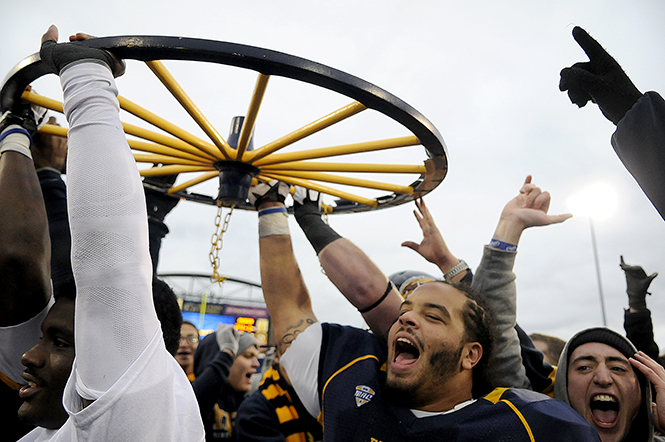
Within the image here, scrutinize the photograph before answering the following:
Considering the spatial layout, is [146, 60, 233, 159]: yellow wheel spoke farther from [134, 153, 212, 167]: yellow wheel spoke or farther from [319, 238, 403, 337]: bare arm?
[319, 238, 403, 337]: bare arm

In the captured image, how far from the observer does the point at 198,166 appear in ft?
9.48

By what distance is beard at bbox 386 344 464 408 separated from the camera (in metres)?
2.03

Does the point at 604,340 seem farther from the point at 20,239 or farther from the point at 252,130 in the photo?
the point at 20,239

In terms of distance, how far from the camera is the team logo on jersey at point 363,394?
207cm

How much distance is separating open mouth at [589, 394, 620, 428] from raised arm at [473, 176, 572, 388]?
37cm

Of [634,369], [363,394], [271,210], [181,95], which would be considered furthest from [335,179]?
[634,369]

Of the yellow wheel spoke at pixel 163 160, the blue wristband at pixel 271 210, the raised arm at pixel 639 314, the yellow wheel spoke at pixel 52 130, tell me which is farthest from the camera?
the raised arm at pixel 639 314

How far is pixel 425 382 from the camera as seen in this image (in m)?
2.04

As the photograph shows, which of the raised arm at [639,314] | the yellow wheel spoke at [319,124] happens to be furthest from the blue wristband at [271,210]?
the raised arm at [639,314]

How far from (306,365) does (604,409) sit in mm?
1712

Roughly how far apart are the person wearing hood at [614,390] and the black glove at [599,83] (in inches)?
56.2

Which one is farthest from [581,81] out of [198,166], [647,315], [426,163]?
[647,315]

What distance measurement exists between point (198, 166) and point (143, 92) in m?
0.56

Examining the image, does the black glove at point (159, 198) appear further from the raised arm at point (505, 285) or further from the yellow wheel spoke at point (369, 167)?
the raised arm at point (505, 285)
